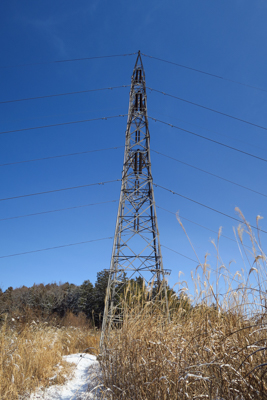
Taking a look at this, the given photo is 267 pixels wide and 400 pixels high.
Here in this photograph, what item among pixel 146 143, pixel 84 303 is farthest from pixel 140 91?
pixel 84 303

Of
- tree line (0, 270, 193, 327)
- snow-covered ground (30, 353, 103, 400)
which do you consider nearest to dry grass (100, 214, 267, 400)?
snow-covered ground (30, 353, 103, 400)

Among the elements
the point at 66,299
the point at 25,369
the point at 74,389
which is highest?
the point at 66,299

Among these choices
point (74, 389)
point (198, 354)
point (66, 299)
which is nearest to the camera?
point (198, 354)

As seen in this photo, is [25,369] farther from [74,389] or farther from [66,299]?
[66,299]

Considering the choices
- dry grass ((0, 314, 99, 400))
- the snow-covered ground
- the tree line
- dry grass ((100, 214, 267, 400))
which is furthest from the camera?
the tree line

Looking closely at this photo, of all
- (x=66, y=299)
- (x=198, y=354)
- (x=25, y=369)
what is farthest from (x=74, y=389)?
(x=66, y=299)

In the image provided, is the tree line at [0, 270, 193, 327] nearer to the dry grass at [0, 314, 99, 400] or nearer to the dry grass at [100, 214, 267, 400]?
the dry grass at [0, 314, 99, 400]

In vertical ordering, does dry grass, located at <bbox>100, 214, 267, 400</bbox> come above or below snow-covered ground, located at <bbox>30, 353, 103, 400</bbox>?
above

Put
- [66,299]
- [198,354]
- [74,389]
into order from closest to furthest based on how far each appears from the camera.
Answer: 1. [198,354]
2. [74,389]
3. [66,299]

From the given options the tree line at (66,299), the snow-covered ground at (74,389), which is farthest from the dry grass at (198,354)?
the tree line at (66,299)

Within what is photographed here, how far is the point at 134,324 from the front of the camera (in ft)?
11.6

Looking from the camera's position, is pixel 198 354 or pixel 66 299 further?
pixel 66 299

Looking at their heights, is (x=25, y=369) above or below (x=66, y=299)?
below

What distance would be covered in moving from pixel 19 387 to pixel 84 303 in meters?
23.7
